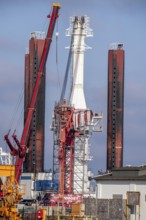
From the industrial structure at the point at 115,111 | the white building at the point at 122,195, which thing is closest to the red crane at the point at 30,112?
the industrial structure at the point at 115,111

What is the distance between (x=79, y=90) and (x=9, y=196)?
51.8 m

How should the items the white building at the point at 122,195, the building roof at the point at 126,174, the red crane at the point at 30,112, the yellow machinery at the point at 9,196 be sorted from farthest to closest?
the red crane at the point at 30,112, the yellow machinery at the point at 9,196, the building roof at the point at 126,174, the white building at the point at 122,195

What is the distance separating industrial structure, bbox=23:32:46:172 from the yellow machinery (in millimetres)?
50620

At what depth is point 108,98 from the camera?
415 ft

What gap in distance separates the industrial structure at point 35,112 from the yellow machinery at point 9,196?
50620 mm

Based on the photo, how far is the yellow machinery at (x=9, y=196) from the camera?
232 ft

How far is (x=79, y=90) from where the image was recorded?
12281cm

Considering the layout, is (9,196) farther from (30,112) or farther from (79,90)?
(79,90)

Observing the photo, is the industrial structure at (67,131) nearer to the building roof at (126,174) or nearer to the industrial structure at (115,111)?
the industrial structure at (115,111)

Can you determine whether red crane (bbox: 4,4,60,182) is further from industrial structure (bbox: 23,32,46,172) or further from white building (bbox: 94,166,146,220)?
white building (bbox: 94,166,146,220)

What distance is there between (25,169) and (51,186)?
10019mm

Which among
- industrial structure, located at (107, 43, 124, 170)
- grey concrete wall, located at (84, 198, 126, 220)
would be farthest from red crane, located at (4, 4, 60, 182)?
grey concrete wall, located at (84, 198, 126, 220)

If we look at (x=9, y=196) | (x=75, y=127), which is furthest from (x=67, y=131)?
(x=9, y=196)

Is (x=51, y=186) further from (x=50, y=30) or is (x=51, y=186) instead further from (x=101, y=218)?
(x=101, y=218)
